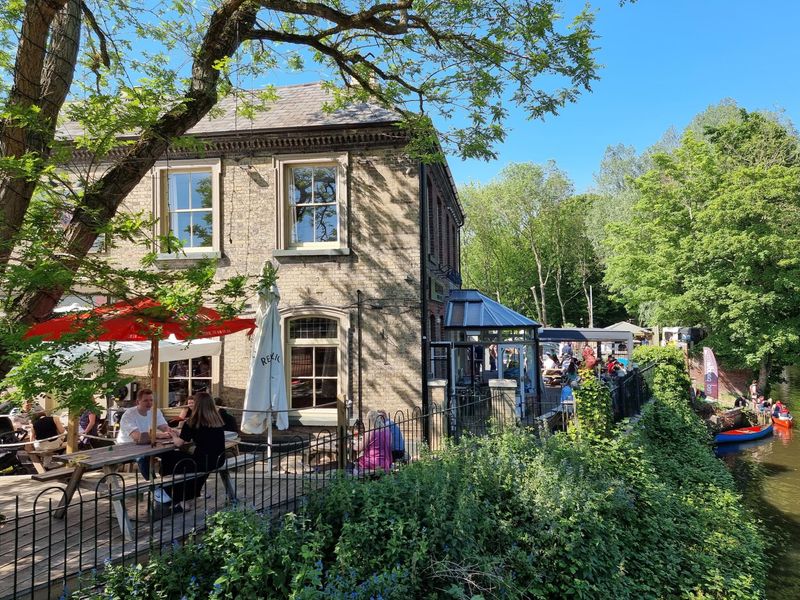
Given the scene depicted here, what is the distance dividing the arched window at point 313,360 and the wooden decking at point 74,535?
4.56m

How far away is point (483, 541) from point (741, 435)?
67.7ft

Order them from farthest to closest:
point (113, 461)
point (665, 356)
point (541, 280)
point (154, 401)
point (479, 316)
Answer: point (541, 280)
point (665, 356)
point (479, 316)
point (154, 401)
point (113, 461)

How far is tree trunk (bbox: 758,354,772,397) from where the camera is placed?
24391 millimetres

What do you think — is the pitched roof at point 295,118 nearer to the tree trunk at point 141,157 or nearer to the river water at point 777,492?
the tree trunk at point 141,157

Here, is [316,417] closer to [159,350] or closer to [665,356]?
[159,350]

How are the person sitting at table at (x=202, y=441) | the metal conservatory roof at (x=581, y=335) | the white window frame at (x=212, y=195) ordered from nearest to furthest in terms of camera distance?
the person sitting at table at (x=202, y=441) → the white window frame at (x=212, y=195) → the metal conservatory roof at (x=581, y=335)

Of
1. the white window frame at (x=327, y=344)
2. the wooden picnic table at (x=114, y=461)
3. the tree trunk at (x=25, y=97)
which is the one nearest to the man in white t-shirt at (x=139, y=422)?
the wooden picnic table at (x=114, y=461)

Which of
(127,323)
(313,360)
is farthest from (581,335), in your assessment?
(127,323)

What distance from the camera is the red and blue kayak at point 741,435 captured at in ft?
68.3

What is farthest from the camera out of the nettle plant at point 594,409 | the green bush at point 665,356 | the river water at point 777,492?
the green bush at point 665,356

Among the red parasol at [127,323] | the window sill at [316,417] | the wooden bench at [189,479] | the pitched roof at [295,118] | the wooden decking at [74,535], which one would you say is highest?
the pitched roof at [295,118]

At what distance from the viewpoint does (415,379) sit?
11266 mm

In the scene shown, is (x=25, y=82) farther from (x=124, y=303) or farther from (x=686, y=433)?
(x=686, y=433)

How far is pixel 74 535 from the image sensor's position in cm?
534
